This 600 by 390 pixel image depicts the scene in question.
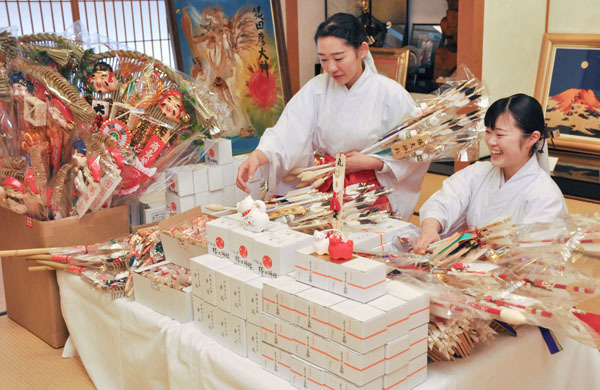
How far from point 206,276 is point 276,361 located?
385 mm

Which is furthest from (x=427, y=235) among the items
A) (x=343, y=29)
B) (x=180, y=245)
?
(x=343, y=29)

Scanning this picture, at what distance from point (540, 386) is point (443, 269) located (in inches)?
22.1

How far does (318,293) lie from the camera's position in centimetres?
173

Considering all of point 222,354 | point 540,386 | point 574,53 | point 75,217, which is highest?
point 574,53

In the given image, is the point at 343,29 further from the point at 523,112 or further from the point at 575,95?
the point at 575,95

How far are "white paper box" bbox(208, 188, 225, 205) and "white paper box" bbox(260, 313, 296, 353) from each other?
58.9 inches

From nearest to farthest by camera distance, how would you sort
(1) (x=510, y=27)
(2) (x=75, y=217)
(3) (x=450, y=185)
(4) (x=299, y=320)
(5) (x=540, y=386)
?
(4) (x=299, y=320) → (5) (x=540, y=386) → (3) (x=450, y=185) → (2) (x=75, y=217) → (1) (x=510, y=27)

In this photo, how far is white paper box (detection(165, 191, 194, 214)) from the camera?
316cm

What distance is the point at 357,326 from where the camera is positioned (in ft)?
5.13

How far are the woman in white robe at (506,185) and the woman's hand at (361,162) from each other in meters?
0.49

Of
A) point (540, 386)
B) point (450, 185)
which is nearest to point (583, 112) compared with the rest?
point (450, 185)

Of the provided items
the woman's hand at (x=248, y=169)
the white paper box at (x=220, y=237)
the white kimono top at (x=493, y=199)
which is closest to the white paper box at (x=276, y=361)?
the white paper box at (x=220, y=237)

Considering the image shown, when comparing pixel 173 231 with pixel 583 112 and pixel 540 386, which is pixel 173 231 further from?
pixel 583 112

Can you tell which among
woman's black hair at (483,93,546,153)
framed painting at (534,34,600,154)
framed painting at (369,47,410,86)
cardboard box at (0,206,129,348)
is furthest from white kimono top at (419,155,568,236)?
framed painting at (369,47,410,86)
